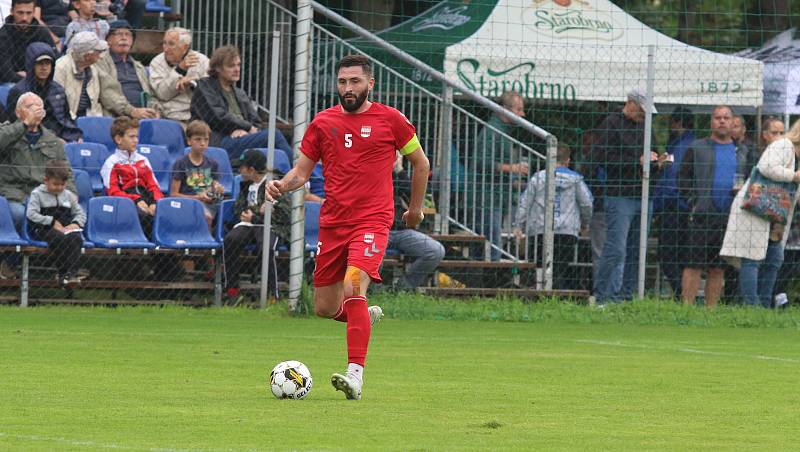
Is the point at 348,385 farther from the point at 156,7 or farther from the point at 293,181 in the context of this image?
the point at 156,7

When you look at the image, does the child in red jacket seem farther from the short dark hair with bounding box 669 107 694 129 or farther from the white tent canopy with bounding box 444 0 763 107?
the short dark hair with bounding box 669 107 694 129

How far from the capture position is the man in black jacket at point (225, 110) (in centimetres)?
1819

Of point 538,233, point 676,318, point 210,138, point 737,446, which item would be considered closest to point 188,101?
point 210,138

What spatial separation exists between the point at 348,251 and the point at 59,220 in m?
7.45

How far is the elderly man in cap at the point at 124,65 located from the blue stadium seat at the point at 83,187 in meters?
2.10

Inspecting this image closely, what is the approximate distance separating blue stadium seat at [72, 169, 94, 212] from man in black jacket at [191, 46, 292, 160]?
1.99m

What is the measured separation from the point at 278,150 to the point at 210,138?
1.11m

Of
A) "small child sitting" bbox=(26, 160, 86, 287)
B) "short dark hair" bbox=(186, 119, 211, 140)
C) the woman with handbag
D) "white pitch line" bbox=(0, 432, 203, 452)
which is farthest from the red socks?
the woman with handbag

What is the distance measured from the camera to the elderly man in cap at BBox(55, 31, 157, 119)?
17781 millimetres

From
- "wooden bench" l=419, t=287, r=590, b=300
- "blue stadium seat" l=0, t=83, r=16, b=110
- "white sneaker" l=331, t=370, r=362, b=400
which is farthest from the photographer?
"wooden bench" l=419, t=287, r=590, b=300

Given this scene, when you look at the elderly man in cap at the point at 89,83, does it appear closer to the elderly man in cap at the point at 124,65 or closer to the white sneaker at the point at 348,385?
the elderly man in cap at the point at 124,65

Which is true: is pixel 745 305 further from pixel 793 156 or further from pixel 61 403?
pixel 61 403

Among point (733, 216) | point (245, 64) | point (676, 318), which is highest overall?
point (245, 64)

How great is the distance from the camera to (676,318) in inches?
666
